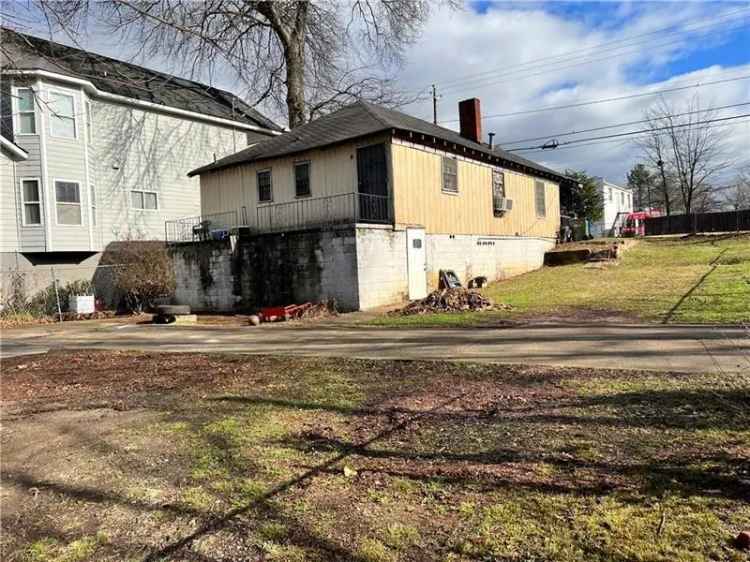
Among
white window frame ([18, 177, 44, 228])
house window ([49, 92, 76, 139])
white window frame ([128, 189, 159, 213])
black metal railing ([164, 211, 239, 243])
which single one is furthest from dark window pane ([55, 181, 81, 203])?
black metal railing ([164, 211, 239, 243])

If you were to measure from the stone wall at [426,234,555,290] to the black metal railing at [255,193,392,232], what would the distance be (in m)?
2.29

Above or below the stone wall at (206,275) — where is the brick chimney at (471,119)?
above

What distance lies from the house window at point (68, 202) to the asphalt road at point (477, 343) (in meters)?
8.66

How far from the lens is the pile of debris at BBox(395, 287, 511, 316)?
1358 centimetres

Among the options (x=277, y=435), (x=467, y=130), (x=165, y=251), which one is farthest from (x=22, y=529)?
(x=467, y=130)

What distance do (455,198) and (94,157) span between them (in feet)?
49.5

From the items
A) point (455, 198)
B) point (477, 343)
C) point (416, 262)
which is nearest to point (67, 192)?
point (416, 262)

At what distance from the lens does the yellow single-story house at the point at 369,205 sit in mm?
15172

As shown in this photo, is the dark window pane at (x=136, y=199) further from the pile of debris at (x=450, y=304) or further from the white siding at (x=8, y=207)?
the pile of debris at (x=450, y=304)

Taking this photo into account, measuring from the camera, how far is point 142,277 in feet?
68.1

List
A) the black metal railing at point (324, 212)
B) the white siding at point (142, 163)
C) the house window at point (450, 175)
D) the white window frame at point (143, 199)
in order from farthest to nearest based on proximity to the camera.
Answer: the white window frame at point (143, 199), the white siding at point (142, 163), the house window at point (450, 175), the black metal railing at point (324, 212)

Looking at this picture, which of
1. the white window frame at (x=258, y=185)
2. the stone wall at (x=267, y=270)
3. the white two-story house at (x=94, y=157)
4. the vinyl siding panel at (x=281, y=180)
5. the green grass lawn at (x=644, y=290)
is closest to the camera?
the green grass lawn at (x=644, y=290)

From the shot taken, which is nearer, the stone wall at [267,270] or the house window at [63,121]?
the stone wall at [267,270]

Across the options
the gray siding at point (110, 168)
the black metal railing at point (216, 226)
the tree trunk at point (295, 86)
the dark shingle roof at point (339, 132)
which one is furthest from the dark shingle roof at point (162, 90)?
the black metal railing at point (216, 226)
